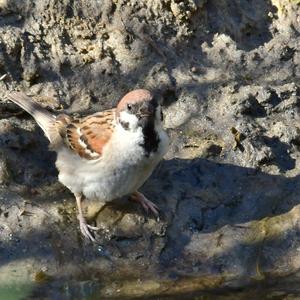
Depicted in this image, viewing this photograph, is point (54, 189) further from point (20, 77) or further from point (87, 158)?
point (20, 77)

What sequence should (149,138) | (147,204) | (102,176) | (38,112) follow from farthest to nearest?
1. (38,112)
2. (147,204)
3. (102,176)
4. (149,138)

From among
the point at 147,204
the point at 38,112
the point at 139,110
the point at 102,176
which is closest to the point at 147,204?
the point at 147,204

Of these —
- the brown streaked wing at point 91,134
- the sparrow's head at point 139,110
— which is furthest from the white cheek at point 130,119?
the brown streaked wing at point 91,134

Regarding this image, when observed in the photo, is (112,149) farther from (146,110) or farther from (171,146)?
(171,146)

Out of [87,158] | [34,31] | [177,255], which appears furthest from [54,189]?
[34,31]

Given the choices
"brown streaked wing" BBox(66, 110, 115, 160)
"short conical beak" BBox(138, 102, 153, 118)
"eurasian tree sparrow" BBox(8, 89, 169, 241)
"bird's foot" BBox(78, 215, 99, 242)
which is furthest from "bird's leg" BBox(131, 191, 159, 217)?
"short conical beak" BBox(138, 102, 153, 118)

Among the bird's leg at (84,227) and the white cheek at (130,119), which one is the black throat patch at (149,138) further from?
the bird's leg at (84,227)

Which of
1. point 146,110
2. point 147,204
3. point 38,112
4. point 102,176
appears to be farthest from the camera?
point 38,112
